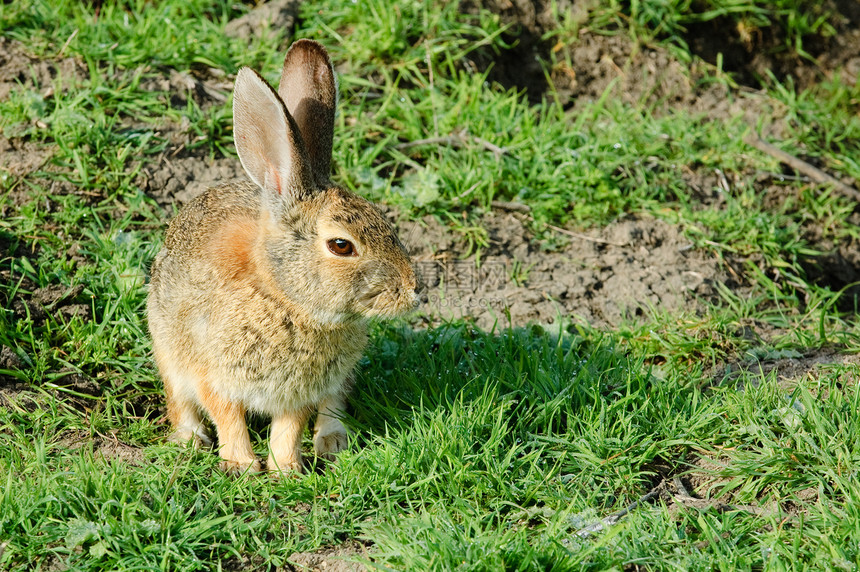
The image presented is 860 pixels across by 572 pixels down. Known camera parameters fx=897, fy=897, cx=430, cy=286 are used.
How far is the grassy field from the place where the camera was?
333cm

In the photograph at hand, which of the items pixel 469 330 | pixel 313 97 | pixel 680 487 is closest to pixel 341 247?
pixel 313 97

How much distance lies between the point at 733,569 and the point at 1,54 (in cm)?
498

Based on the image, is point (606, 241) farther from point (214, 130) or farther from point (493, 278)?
point (214, 130)

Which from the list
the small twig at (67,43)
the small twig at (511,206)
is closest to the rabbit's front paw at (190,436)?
the small twig at (511,206)

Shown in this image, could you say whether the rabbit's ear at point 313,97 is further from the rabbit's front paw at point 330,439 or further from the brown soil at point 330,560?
the brown soil at point 330,560

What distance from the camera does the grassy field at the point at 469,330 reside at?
3334mm

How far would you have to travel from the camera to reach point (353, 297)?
12.0 ft

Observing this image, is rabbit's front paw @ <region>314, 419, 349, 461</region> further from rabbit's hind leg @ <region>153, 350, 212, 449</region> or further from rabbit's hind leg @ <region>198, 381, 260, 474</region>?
rabbit's hind leg @ <region>153, 350, 212, 449</region>

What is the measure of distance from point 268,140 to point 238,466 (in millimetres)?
1422

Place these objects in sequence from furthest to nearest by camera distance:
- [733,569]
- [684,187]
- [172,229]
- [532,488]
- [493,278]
A: 1. [684,187]
2. [493,278]
3. [172,229]
4. [532,488]
5. [733,569]

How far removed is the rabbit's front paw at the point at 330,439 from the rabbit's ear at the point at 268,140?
111 cm

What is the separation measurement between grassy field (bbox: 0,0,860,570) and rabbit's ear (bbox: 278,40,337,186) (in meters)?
1.13

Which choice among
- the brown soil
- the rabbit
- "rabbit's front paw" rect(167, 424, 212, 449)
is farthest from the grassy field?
the rabbit

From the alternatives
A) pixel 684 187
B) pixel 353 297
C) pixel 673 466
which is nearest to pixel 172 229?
pixel 353 297
